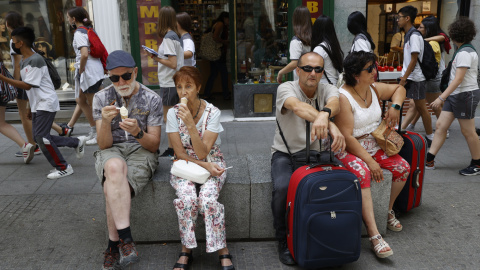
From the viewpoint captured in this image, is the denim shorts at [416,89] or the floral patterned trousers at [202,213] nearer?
the floral patterned trousers at [202,213]

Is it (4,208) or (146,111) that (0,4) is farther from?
(146,111)

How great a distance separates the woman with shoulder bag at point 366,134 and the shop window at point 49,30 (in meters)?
6.49

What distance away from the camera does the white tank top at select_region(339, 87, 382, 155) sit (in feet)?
12.9

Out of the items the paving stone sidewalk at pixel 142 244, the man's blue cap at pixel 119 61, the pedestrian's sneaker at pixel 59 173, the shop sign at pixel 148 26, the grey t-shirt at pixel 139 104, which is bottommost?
the paving stone sidewalk at pixel 142 244

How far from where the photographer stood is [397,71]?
858 cm

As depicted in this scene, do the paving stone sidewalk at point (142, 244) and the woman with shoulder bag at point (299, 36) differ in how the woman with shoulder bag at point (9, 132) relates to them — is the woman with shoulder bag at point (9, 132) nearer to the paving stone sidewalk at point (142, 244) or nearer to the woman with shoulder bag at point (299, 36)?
the paving stone sidewalk at point (142, 244)

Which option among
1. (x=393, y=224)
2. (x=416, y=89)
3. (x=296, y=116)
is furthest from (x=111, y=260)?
(x=416, y=89)

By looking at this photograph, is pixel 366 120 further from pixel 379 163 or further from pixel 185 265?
pixel 185 265

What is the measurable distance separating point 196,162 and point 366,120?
1.48 metres

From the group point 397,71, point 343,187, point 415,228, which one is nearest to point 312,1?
point 397,71

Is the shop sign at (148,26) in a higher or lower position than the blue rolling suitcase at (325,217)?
higher

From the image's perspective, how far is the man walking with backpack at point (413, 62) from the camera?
606 centimetres

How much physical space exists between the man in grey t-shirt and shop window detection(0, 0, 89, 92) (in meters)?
6.27

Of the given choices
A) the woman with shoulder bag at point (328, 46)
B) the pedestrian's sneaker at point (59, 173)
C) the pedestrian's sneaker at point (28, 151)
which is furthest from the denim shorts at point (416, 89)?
the pedestrian's sneaker at point (28, 151)
